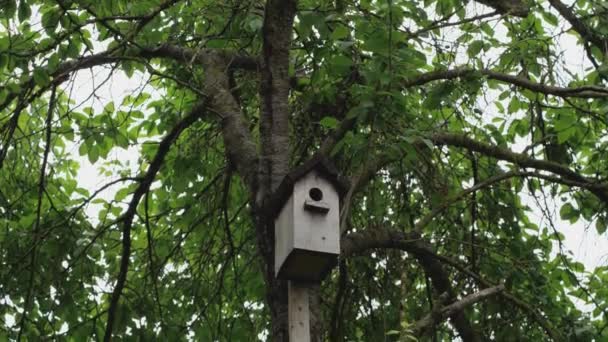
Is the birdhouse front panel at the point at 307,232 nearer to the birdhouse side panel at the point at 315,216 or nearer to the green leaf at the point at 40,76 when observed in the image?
the birdhouse side panel at the point at 315,216

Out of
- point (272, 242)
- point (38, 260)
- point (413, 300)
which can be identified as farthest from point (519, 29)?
point (38, 260)

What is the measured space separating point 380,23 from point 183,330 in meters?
1.91

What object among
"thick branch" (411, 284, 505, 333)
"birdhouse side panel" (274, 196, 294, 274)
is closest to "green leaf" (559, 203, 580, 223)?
"thick branch" (411, 284, 505, 333)

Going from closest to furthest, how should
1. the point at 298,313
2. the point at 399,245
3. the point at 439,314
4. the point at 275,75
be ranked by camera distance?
1. the point at 298,313
2. the point at 439,314
3. the point at 275,75
4. the point at 399,245

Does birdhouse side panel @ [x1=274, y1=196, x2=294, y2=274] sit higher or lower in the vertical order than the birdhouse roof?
lower

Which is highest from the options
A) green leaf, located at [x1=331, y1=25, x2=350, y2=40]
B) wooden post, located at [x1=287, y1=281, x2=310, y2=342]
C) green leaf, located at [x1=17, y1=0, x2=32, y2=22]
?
green leaf, located at [x1=17, y1=0, x2=32, y2=22]

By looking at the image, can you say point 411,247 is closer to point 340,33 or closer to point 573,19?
point 340,33

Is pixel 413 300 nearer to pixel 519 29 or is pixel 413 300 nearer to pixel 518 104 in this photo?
pixel 518 104

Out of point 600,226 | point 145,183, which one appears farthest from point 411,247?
point 600,226

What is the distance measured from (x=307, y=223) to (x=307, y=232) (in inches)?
1.4

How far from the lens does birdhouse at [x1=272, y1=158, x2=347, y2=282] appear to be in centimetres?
303

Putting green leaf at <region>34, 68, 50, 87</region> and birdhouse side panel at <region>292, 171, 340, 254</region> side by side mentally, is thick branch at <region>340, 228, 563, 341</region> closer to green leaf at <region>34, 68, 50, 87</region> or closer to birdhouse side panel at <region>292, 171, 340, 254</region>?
birdhouse side panel at <region>292, 171, 340, 254</region>

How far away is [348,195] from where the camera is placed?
3289mm

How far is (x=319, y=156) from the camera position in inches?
128
